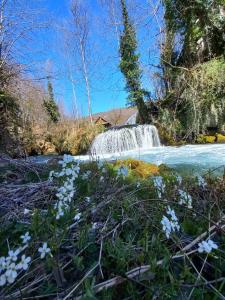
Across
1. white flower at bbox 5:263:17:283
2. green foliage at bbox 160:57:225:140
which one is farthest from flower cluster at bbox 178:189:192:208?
green foliage at bbox 160:57:225:140

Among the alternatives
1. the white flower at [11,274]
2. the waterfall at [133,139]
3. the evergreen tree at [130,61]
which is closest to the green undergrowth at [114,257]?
the white flower at [11,274]

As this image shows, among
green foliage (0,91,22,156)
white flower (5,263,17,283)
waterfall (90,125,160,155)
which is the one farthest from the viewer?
waterfall (90,125,160,155)

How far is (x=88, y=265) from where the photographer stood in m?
1.10

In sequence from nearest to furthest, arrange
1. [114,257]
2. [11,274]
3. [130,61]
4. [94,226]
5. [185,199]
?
[11,274] → [114,257] → [94,226] → [185,199] → [130,61]

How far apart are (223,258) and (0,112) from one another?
638 centimetres

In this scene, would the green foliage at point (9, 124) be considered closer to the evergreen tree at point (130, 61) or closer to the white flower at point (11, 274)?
the white flower at point (11, 274)

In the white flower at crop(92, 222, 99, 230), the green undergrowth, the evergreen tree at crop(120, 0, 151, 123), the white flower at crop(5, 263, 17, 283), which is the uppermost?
the evergreen tree at crop(120, 0, 151, 123)

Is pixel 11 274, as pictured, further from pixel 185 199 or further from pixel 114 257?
pixel 185 199

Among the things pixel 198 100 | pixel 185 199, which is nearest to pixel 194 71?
pixel 198 100

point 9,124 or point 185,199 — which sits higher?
point 9,124

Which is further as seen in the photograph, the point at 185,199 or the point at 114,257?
the point at 185,199

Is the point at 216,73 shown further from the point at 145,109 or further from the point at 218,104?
the point at 145,109

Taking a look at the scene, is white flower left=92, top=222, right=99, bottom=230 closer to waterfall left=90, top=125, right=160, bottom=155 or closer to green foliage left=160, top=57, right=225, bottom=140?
waterfall left=90, top=125, right=160, bottom=155

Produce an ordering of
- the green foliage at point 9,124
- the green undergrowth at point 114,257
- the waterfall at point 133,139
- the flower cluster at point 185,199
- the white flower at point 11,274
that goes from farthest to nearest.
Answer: the waterfall at point 133,139 → the green foliage at point 9,124 → the flower cluster at point 185,199 → the green undergrowth at point 114,257 → the white flower at point 11,274
